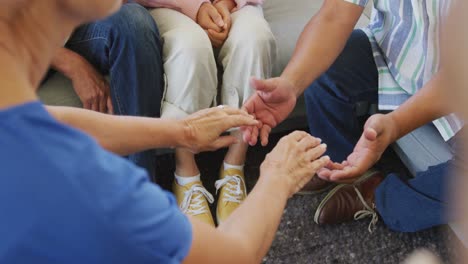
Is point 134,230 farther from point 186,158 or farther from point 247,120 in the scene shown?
point 186,158

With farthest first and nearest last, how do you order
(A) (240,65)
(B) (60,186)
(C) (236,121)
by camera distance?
(A) (240,65) → (C) (236,121) → (B) (60,186)

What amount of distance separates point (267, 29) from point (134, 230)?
0.98 m

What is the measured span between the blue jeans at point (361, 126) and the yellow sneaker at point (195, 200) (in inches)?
14.2

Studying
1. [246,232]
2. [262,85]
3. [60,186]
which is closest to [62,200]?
[60,186]

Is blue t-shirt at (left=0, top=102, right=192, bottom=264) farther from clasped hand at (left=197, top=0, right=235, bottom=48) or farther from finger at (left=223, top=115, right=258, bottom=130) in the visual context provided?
clasped hand at (left=197, top=0, right=235, bottom=48)

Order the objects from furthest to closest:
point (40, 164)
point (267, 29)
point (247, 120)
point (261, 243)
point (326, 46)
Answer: point (267, 29)
point (326, 46)
point (247, 120)
point (261, 243)
point (40, 164)

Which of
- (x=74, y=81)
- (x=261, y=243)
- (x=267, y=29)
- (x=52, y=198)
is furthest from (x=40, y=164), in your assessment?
(x=267, y=29)

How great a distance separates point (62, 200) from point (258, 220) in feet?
1.28

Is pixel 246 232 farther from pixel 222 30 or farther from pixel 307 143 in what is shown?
pixel 222 30

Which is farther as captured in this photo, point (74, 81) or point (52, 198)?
point (74, 81)

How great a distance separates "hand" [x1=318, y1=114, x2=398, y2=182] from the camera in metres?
1.15

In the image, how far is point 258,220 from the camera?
801 mm

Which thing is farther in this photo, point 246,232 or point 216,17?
point 216,17

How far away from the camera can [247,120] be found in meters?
1.15
